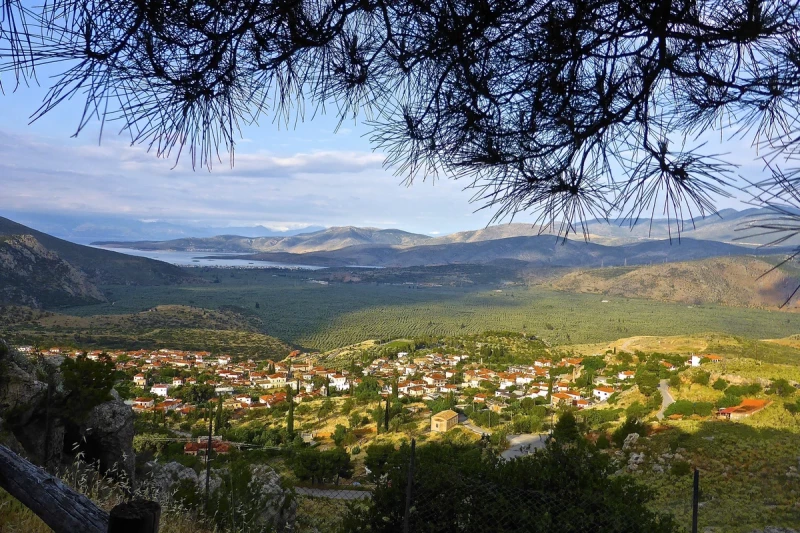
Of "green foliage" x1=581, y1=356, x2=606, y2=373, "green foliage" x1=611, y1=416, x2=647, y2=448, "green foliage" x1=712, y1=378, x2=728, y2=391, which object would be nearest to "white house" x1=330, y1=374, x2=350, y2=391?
"green foliage" x1=581, y1=356, x2=606, y2=373

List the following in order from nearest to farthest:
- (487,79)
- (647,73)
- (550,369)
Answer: (647,73) < (487,79) < (550,369)

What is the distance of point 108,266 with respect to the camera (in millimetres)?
85375

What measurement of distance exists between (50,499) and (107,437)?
5.74 m

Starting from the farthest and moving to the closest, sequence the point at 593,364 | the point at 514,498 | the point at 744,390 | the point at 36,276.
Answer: the point at 36,276
the point at 593,364
the point at 744,390
the point at 514,498

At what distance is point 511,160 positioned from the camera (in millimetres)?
2307

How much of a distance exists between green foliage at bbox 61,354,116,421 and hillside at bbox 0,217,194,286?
86796 mm

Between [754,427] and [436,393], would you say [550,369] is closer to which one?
[436,393]

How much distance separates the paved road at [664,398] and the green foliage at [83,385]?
1508 centimetres

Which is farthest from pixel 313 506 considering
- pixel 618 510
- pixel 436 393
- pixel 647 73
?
pixel 436 393

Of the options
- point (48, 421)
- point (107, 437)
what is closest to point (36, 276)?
point (107, 437)

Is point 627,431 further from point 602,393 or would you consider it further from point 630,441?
point 602,393

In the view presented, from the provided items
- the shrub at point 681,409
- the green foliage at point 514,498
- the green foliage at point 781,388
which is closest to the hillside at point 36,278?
the shrub at point 681,409

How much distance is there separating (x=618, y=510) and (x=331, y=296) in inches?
3088

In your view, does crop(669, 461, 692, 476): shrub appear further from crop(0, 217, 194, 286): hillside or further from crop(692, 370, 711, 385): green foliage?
crop(0, 217, 194, 286): hillside
